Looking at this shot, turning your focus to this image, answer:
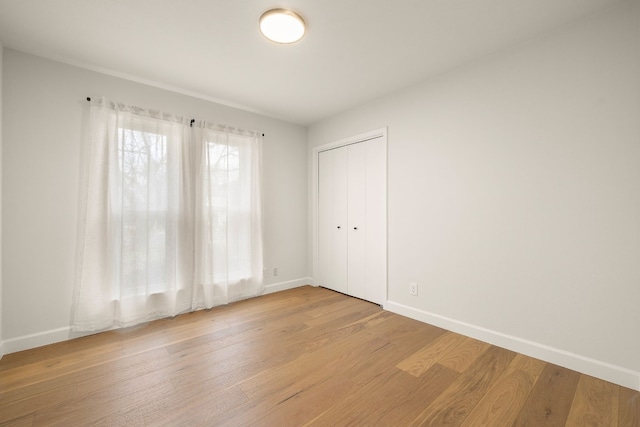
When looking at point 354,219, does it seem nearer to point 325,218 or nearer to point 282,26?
point 325,218

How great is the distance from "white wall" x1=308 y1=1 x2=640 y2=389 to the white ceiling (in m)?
0.30

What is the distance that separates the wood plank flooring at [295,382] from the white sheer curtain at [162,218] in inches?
15.5

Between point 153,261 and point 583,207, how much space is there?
12.0 ft

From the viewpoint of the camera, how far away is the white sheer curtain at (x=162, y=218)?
95.9 inches

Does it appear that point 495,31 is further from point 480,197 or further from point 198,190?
point 198,190

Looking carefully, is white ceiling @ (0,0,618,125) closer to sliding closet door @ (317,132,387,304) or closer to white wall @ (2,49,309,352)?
white wall @ (2,49,309,352)

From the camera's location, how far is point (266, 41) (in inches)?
83.4

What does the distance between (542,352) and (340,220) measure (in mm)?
2402

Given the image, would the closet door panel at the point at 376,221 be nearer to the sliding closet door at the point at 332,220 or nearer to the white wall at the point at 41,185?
the sliding closet door at the point at 332,220

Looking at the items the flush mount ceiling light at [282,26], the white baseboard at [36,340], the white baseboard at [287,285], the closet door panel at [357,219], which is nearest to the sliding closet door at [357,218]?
the closet door panel at [357,219]

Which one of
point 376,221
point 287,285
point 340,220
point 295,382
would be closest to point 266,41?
point 376,221

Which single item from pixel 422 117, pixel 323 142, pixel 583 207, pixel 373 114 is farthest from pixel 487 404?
pixel 323 142

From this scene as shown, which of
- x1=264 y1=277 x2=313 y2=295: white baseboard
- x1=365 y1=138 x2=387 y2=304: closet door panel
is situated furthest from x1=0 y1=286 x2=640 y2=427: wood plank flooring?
x1=264 y1=277 x2=313 y2=295: white baseboard

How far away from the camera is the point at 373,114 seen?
3230 mm
